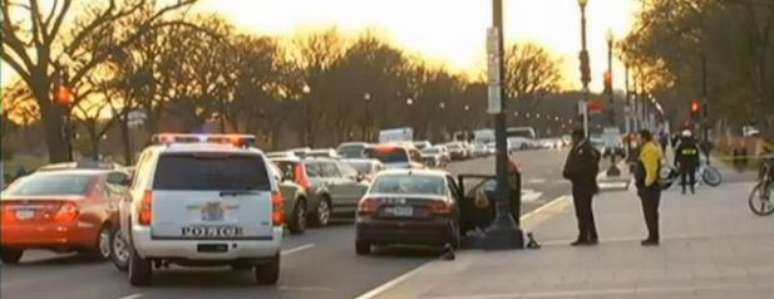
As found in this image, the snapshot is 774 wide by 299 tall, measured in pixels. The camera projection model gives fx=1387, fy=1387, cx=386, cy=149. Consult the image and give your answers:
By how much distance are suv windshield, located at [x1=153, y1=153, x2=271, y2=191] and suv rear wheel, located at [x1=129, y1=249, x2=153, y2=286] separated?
3.05 feet

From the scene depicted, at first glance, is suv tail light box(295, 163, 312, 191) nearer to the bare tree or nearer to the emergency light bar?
the emergency light bar

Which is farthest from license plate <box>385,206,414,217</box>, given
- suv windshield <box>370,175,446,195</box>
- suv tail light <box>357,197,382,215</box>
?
suv windshield <box>370,175,446,195</box>

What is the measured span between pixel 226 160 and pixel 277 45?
80.5m

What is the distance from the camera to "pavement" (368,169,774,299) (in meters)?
14.4

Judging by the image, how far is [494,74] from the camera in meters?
21.1

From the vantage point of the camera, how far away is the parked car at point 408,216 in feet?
67.9

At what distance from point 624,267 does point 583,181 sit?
168 inches

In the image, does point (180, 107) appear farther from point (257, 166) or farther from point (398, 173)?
point (257, 166)

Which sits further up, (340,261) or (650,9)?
(650,9)

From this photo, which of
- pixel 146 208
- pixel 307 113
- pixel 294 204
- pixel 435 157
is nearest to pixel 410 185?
pixel 294 204

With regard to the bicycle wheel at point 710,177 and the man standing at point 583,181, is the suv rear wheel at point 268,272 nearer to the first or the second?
the man standing at point 583,181

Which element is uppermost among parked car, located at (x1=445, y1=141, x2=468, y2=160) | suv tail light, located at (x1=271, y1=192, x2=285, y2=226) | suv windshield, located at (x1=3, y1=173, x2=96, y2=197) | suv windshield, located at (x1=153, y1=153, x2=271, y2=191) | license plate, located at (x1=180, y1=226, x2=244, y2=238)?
suv windshield, located at (x1=153, y1=153, x2=271, y2=191)

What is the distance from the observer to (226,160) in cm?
1623

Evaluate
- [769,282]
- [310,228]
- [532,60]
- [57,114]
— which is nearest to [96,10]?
[57,114]
